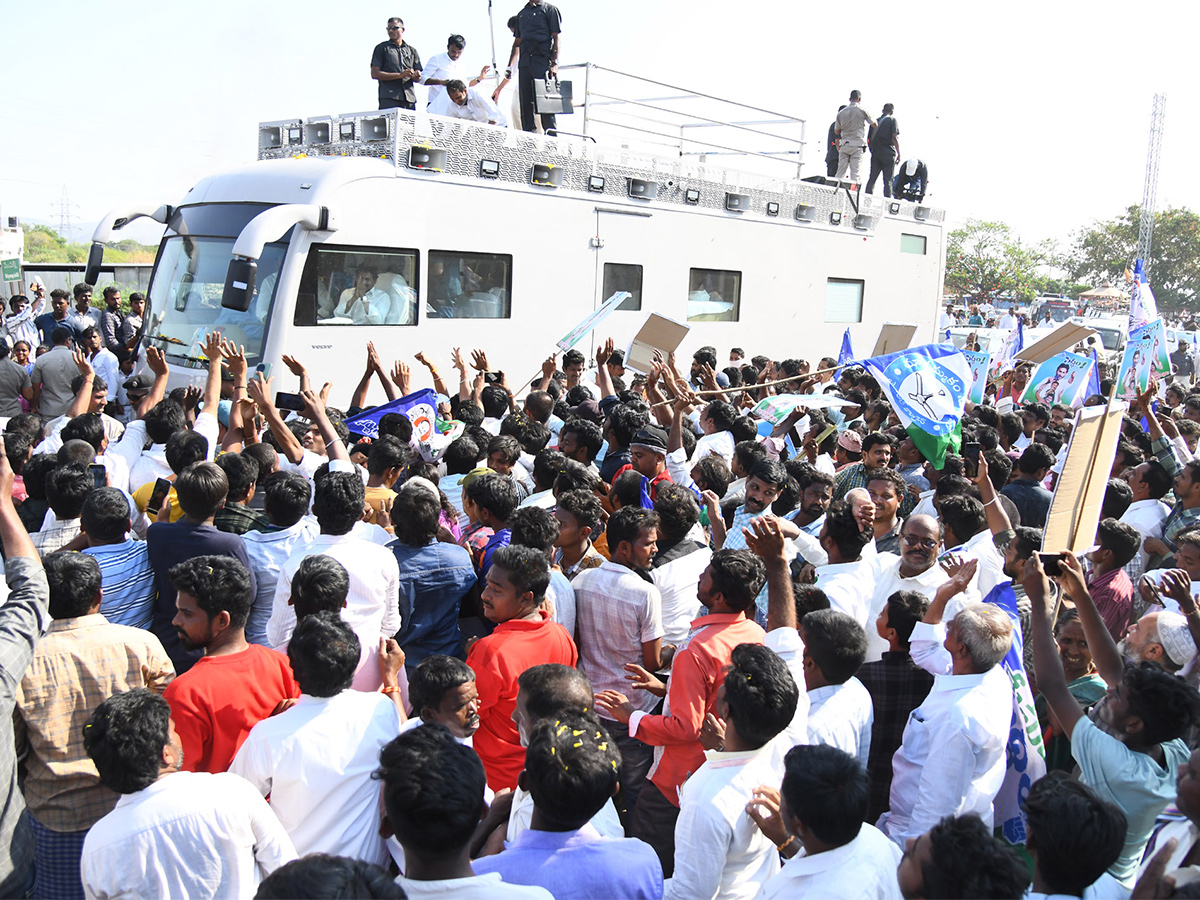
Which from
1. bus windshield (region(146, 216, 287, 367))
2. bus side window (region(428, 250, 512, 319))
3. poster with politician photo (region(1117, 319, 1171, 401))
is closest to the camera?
bus windshield (region(146, 216, 287, 367))

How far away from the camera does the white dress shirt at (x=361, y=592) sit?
3.64 metres

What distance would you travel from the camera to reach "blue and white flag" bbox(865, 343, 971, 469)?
6.04m

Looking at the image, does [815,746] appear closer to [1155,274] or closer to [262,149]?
[262,149]

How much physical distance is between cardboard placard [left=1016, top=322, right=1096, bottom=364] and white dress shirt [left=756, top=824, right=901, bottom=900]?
8.71m

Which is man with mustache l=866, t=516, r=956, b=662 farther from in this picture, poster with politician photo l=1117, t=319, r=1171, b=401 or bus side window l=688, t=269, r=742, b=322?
bus side window l=688, t=269, r=742, b=322

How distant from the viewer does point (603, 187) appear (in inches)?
423

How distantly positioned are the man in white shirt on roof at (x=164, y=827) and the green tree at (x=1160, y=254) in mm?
58435

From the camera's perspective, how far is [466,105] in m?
10.6

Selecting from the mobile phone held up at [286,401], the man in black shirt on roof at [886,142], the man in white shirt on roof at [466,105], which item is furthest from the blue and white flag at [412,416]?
the man in black shirt on roof at [886,142]

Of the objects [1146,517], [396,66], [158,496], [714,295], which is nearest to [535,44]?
[396,66]

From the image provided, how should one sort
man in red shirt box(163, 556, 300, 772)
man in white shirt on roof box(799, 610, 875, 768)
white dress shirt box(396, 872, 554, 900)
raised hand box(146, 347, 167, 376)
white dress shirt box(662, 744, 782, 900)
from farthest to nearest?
raised hand box(146, 347, 167, 376) < man in white shirt on roof box(799, 610, 875, 768) < man in red shirt box(163, 556, 300, 772) < white dress shirt box(662, 744, 782, 900) < white dress shirt box(396, 872, 554, 900)

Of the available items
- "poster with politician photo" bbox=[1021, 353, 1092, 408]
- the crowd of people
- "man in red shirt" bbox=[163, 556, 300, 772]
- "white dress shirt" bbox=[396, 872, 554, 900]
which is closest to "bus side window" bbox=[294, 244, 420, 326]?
the crowd of people

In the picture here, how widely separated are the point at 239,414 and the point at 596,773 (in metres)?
4.31

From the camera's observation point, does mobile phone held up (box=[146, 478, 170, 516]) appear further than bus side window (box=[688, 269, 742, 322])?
No
